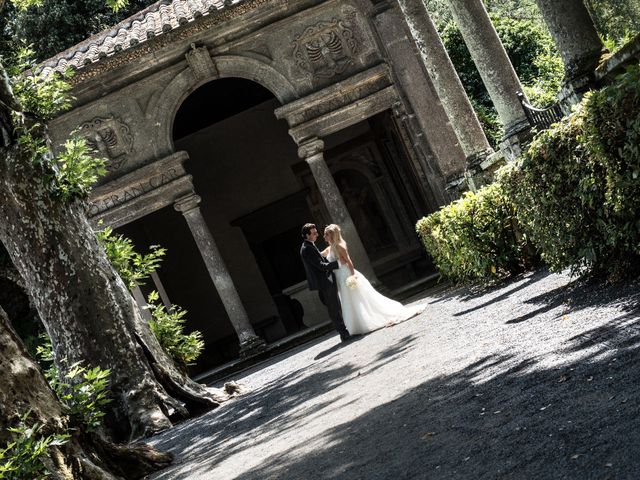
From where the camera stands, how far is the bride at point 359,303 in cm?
1277

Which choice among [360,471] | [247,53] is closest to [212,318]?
[247,53]

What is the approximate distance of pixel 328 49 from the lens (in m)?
17.5

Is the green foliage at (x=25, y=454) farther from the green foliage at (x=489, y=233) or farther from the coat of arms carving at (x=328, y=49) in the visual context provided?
the coat of arms carving at (x=328, y=49)

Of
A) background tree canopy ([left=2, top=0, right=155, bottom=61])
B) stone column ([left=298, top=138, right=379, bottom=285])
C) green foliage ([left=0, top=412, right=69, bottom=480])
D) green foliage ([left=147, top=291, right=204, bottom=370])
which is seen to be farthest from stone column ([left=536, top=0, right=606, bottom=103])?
background tree canopy ([left=2, top=0, right=155, bottom=61])

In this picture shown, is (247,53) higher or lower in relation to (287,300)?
higher

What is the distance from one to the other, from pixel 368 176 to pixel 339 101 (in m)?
6.22

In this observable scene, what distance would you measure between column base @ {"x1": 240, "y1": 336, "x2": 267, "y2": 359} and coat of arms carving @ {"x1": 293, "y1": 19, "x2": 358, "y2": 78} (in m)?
4.86

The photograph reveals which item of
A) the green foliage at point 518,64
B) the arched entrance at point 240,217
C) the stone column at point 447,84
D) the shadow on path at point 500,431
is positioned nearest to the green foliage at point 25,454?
the shadow on path at point 500,431

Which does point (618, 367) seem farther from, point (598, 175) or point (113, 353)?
point (113, 353)

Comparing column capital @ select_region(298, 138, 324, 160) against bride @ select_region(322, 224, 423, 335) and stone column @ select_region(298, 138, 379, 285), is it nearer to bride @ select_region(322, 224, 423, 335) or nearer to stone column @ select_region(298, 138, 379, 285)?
stone column @ select_region(298, 138, 379, 285)

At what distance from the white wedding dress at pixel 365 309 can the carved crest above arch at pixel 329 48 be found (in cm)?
558

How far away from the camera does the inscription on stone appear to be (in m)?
17.6

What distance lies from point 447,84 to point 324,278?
364 centimetres

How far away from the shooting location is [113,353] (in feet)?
33.7
